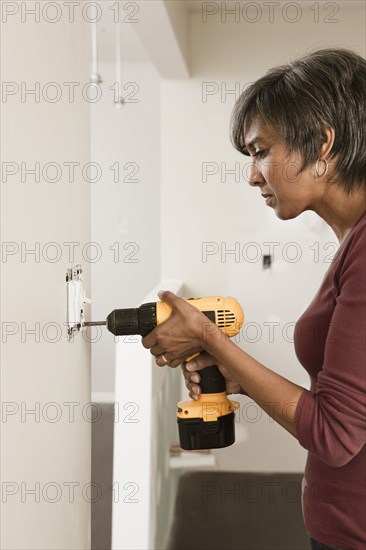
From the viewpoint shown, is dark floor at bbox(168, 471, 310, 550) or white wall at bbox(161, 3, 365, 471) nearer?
dark floor at bbox(168, 471, 310, 550)

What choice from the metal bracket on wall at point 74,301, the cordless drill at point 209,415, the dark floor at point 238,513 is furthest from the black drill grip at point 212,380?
the dark floor at point 238,513

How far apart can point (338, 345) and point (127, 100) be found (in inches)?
173

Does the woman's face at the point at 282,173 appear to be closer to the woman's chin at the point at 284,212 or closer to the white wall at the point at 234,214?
the woman's chin at the point at 284,212

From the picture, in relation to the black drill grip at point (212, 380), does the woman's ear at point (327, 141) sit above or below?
above

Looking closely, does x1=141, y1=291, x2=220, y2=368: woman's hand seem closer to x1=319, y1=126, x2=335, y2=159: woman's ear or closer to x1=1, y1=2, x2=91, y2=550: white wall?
x1=1, y1=2, x2=91, y2=550: white wall

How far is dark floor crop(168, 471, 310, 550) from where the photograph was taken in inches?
119

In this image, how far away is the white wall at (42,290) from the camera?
2.89 feet

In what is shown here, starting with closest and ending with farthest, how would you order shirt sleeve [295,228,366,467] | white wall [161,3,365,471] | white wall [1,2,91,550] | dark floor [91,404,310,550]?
white wall [1,2,91,550] < shirt sleeve [295,228,366,467] < dark floor [91,404,310,550] < white wall [161,3,365,471]

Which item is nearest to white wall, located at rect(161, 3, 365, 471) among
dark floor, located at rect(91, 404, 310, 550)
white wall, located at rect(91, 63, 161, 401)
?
dark floor, located at rect(91, 404, 310, 550)

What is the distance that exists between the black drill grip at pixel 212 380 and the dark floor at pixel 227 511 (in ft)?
5.64

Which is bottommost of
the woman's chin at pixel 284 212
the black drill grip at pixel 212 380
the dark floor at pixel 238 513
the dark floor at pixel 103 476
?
the dark floor at pixel 238 513

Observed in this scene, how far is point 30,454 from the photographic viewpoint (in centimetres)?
98

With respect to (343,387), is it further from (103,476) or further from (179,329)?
(103,476)

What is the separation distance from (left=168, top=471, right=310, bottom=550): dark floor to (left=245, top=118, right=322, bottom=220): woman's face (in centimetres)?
216
